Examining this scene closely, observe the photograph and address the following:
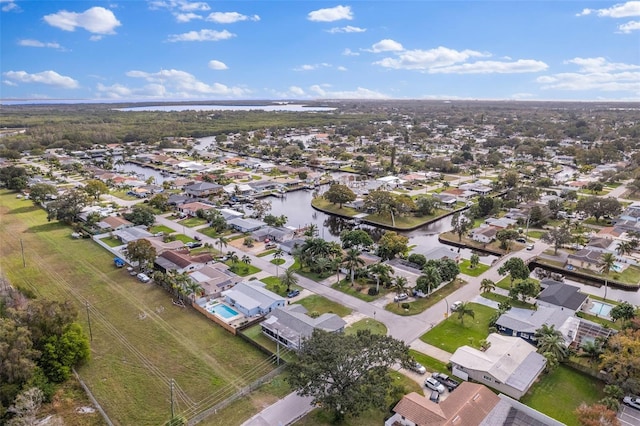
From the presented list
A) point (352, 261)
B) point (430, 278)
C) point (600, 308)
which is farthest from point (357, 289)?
point (600, 308)

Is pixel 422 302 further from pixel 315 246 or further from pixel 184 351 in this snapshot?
pixel 184 351

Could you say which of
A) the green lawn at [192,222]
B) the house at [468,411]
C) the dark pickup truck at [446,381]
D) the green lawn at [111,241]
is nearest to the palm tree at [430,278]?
the dark pickup truck at [446,381]

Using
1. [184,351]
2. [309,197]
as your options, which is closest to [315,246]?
[184,351]

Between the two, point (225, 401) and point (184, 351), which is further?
point (184, 351)

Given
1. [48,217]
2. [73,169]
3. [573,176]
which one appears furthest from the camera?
[73,169]

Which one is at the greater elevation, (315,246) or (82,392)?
(315,246)

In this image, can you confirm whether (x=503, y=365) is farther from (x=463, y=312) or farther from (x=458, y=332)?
(x=463, y=312)

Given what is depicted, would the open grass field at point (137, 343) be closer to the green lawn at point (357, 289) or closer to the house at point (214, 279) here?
the house at point (214, 279)

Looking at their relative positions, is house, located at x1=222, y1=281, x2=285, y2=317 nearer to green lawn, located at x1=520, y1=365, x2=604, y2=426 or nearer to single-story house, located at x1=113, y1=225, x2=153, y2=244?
single-story house, located at x1=113, y1=225, x2=153, y2=244
